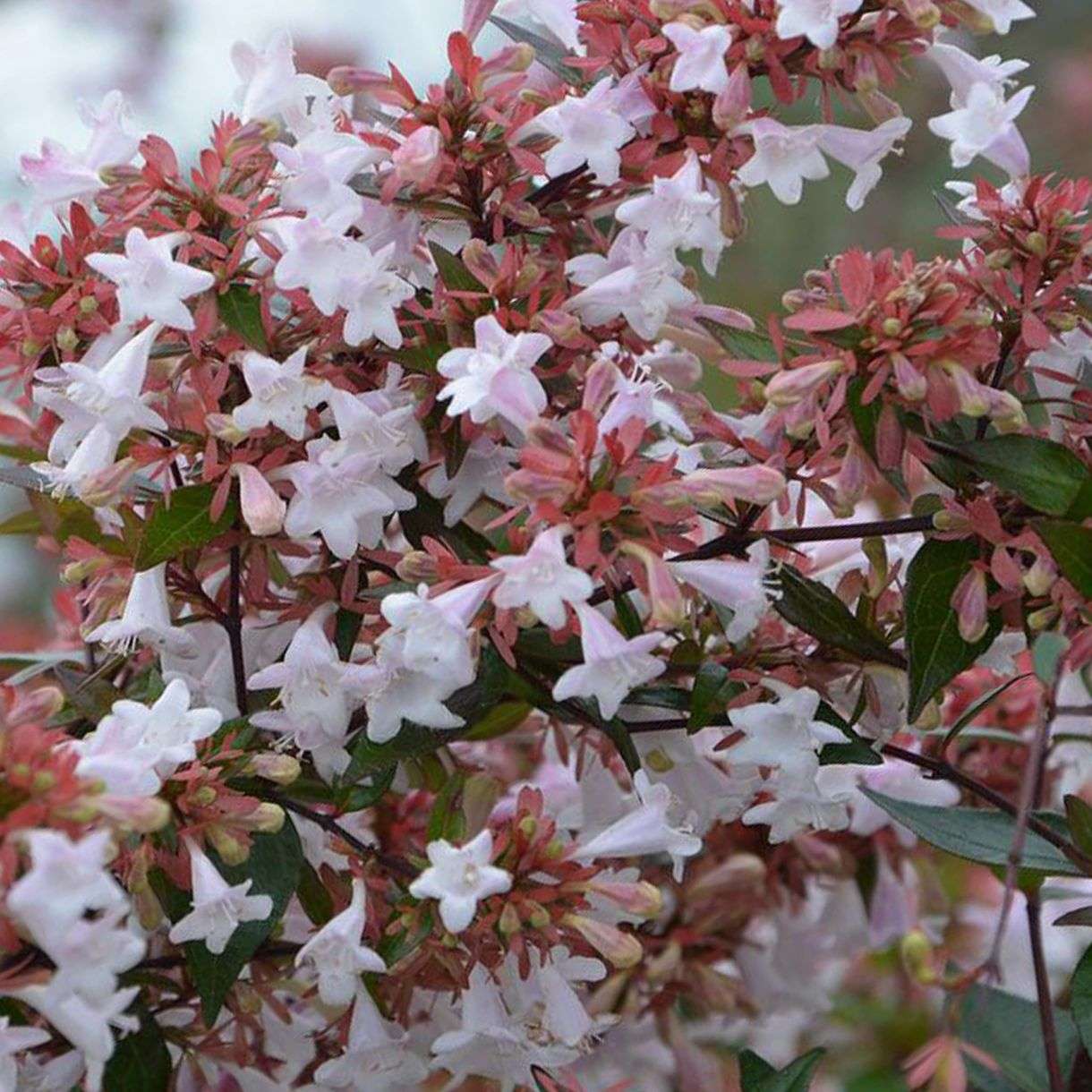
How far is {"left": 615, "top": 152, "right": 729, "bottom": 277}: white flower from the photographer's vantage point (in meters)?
0.66

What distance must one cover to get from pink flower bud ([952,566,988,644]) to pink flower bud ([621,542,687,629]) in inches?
5.1

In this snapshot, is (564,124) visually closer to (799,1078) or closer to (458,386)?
(458,386)

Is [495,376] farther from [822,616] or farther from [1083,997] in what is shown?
[1083,997]

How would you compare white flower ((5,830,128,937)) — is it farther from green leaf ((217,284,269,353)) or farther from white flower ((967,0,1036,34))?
white flower ((967,0,1036,34))

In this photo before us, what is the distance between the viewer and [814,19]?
0.65m

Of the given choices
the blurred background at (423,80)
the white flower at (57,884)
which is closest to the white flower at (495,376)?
the white flower at (57,884)

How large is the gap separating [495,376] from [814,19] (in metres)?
0.18

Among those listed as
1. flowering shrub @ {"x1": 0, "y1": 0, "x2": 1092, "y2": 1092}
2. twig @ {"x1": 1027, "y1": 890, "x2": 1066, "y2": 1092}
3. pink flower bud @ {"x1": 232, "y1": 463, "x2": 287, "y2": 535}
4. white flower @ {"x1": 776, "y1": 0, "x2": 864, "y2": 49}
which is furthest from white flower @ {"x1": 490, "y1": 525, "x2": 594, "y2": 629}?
twig @ {"x1": 1027, "y1": 890, "x2": 1066, "y2": 1092}

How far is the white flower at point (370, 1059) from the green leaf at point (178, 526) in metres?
0.20

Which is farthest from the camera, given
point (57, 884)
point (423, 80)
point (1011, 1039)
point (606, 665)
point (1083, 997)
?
point (423, 80)

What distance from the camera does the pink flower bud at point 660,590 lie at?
0.59m

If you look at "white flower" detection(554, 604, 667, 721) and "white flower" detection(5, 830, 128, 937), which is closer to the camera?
"white flower" detection(5, 830, 128, 937)

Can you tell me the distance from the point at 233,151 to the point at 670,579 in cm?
27

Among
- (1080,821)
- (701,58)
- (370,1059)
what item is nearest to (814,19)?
(701,58)
